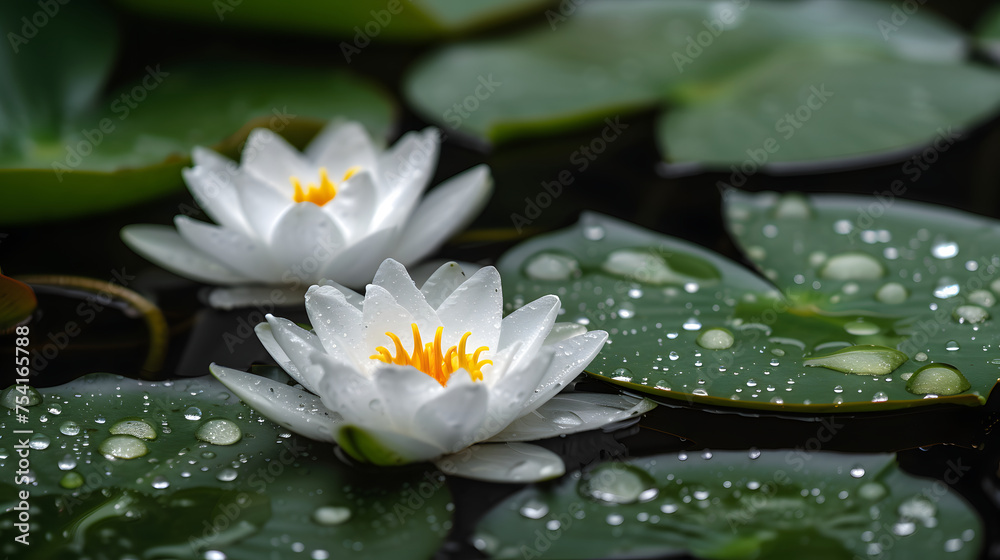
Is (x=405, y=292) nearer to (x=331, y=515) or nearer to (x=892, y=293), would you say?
(x=331, y=515)

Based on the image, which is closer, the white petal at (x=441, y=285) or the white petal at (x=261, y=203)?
the white petal at (x=441, y=285)

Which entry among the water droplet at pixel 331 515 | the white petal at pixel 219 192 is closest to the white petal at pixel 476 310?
the water droplet at pixel 331 515

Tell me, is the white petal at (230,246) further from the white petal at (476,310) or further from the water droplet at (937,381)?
the water droplet at (937,381)

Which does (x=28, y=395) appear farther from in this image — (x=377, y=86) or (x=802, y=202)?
(x=802, y=202)

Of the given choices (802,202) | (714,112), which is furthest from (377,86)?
(802,202)

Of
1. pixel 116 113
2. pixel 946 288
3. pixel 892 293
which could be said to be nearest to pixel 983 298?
pixel 946 288

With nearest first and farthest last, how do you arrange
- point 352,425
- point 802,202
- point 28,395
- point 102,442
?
point 352,425, point 102,442, point 28,395, point 802,202

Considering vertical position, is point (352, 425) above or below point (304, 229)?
below
